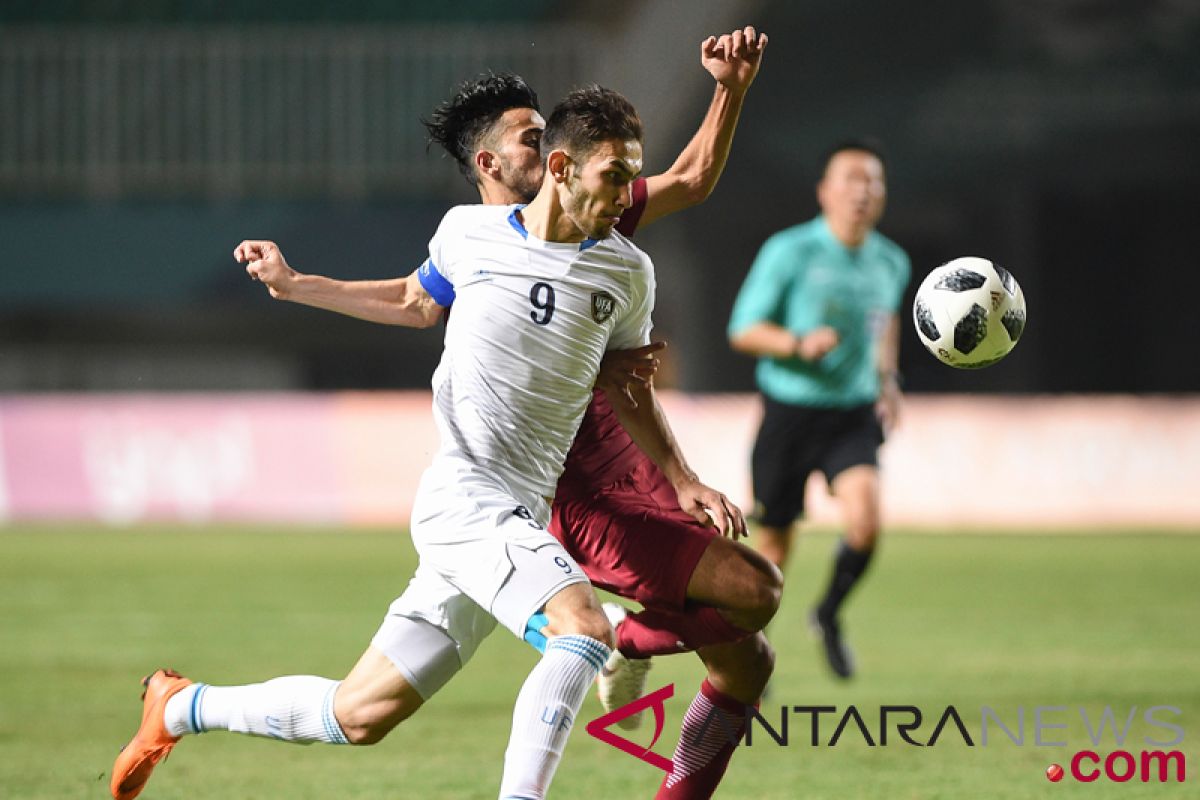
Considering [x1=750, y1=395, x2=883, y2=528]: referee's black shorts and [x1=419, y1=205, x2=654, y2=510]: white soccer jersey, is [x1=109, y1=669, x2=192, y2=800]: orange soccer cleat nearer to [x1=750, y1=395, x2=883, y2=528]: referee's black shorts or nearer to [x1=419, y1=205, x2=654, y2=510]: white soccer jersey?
[x1=419, y1=205, x2=654, y2=510]: white soccer jersey

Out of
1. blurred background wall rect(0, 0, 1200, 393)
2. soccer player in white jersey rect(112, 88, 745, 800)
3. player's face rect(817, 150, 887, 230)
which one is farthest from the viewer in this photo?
blurred background wall rect(0, 0, 1200, 393)

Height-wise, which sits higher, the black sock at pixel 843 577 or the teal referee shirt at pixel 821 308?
the teal referee shirt at pixel 821 308

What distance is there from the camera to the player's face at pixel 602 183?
4511 millimetres

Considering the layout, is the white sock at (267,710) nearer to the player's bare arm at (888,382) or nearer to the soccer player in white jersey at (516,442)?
the soccer player in white jersey at (516,442)

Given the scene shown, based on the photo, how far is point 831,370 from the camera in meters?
8.71

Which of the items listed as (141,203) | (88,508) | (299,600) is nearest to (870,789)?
(299,600)

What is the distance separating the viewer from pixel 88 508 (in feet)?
56.7

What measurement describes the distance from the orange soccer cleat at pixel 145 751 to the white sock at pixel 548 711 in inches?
53.5

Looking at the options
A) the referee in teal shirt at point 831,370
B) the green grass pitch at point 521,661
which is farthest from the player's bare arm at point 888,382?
the green grass pitch at point 521,661

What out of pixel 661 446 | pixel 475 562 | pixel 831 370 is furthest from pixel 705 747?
pixel 831 370

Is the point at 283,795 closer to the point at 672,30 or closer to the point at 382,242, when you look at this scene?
the point at 382,242

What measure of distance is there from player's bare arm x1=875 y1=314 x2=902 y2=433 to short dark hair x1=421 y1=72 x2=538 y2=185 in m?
3.80

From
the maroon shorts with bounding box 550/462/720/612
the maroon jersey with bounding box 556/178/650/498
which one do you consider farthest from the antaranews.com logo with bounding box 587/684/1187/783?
the maroon jersey with bounding box 556/178/650/498

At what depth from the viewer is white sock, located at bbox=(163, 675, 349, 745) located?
4.94 meters
